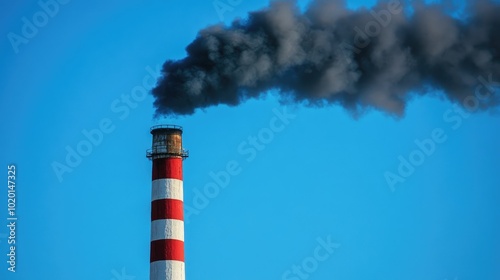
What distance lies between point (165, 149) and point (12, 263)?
5225 millimetres

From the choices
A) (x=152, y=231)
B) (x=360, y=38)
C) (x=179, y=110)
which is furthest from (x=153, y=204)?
(x=360, y=38)

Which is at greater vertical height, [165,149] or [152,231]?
[165,149]

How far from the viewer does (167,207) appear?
91.7 ft

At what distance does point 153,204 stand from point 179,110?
9.10ft

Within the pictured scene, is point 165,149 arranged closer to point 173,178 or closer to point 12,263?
point 173,178

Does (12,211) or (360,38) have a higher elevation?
(360,38)

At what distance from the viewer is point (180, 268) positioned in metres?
27.6

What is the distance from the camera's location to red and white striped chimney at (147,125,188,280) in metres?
27.5

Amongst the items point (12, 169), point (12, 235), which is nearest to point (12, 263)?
point (12, 235)

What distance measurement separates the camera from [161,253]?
90.7 feet

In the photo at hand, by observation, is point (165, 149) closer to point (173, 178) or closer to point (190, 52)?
point (173, 178)

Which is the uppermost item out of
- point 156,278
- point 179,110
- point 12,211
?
point 179,110

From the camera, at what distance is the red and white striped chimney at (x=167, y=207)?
2755 centimetres

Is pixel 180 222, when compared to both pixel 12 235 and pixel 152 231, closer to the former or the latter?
pixel 152 231
